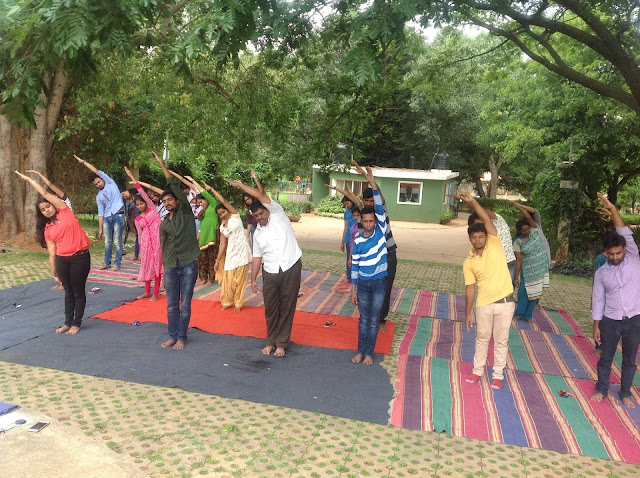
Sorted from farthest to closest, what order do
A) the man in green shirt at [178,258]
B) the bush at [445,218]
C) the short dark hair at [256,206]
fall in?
the bush at [445,218]
the man in green shirt at [178,258]
the short dark hair at [256,206]

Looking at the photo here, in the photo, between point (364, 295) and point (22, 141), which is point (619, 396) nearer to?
point (364, 295)

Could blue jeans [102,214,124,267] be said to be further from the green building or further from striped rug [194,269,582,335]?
the green building

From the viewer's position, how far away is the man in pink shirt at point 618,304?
446 cm

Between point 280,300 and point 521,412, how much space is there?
2.48 metres

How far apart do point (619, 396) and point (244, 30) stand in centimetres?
471

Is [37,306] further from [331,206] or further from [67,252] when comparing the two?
[331,206]

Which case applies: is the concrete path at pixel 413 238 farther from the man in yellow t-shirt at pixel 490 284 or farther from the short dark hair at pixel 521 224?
the man in yellow t-shirt at pixel 490 284

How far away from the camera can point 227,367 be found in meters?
5.09

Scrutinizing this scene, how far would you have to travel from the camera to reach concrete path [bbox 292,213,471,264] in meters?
15.8

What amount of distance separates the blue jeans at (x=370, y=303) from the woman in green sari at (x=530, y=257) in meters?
2.42

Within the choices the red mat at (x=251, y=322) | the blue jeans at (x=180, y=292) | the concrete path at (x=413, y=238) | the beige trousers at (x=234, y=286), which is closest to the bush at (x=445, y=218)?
the concrete path at (x=413, y=238)

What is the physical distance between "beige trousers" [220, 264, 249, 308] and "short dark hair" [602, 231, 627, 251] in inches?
171

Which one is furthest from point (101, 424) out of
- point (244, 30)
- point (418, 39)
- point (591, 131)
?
point (591, 131)

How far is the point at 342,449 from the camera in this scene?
12.1 ft
